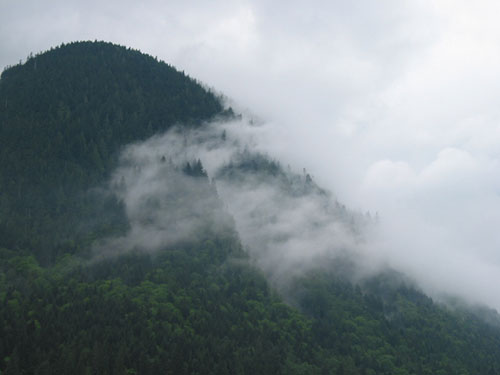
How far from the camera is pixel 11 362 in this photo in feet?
332

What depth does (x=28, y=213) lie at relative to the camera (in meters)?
183

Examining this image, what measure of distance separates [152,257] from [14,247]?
154ft

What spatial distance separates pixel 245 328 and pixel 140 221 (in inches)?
2854

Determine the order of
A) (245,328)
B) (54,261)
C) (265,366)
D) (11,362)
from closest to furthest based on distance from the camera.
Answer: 1. (11,362)
2. (265,366)
3. (245,328)
4. (54,261)

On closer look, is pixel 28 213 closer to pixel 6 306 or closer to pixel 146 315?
pixel 6 306

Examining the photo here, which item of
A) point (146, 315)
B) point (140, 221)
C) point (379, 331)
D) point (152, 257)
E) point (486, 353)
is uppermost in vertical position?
point (140, 221)

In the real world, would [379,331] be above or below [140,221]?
below

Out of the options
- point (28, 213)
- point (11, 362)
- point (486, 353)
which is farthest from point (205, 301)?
point (486, 353)

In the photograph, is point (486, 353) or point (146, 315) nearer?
point (146, 315)

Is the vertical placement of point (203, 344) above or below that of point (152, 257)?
below

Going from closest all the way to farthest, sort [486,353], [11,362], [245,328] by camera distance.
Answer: [11,362] < [245,328] < [486,353]

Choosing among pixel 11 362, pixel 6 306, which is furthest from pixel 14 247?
→ pixel 11 362

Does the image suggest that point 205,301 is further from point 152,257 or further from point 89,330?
point 89,330

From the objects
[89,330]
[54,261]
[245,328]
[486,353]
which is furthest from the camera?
[486,353]
